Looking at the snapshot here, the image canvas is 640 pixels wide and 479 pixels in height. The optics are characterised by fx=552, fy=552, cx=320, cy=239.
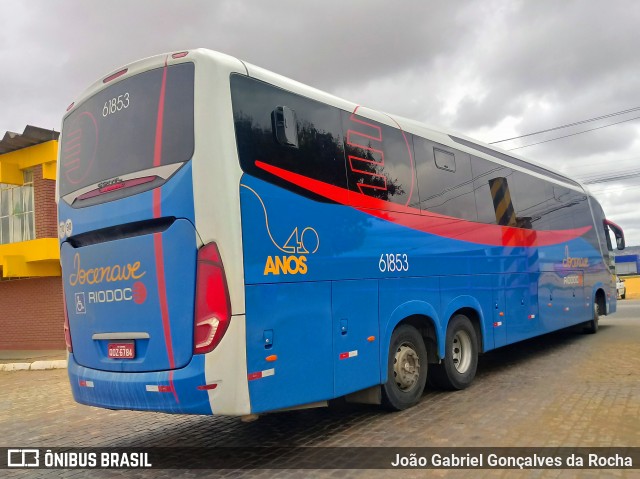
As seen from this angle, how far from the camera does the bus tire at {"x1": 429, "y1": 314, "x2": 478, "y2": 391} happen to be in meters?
7.51

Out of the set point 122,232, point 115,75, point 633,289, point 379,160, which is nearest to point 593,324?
point 379,160

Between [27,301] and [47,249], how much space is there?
106 inches

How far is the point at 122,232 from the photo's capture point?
5070 millimetres

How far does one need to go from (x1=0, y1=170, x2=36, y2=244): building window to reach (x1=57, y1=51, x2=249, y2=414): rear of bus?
491 inches

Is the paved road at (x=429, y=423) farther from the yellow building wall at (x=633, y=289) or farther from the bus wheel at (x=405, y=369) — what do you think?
the yellow building wall at (x=633, y=289)

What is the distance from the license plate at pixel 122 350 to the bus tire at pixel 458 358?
13.6ft

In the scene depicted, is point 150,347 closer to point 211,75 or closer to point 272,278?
point 272,278

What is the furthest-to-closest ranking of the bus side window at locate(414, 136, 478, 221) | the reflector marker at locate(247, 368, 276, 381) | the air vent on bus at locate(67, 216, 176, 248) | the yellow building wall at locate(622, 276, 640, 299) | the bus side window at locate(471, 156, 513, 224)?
the yellow building wall at locate(622, 276, 640, 299) → the bus side window at locate(471, 156, 513, 224) → the bus side window at locate(414, 136, 478, 221) → the air vent on bus at locate(67, 216, 176, 248) → the reflector marker at locate(247, 368, 276, 381)

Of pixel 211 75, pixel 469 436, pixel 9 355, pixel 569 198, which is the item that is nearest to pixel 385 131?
pixel 211 75

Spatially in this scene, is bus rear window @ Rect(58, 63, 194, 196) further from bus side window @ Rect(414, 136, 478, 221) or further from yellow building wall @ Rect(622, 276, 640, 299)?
yellow building wall @ Rect(622, 276, 640, 299)

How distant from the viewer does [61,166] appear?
603cm

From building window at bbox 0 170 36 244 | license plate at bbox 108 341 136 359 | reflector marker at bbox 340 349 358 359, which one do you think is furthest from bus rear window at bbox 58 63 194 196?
building window at bbox 0 170 36 244

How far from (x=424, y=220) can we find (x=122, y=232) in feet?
12.4

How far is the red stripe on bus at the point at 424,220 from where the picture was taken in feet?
17.8
